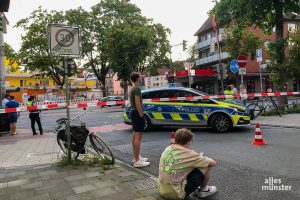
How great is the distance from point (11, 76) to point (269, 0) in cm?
5872

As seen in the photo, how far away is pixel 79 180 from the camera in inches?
229

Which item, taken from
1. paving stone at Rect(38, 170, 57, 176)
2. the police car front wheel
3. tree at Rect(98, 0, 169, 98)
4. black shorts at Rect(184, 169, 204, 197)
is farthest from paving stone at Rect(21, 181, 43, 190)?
tree at Rect(98, 0, 169, 98)

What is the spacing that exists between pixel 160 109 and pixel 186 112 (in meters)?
1.00

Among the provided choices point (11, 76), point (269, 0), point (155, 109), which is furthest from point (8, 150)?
point (11, 76)

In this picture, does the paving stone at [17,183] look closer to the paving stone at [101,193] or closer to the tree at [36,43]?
the paving stone at [101,193]

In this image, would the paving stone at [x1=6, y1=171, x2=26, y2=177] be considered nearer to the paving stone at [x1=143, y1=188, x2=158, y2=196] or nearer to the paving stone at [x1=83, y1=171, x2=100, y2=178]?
the paving stone at [x1=83, y1=171, x2=100, y2=178]

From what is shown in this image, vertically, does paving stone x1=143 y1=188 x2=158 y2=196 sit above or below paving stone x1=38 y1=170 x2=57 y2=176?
above

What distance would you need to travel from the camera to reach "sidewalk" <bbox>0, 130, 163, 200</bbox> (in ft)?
16.5

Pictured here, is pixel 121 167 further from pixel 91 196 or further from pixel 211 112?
pixel 211 112

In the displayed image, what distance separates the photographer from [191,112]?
11.9 m

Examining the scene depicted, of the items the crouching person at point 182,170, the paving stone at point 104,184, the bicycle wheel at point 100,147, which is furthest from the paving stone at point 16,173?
the crouching person at point 182,170

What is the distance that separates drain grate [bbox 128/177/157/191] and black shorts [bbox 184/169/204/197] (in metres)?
0.94

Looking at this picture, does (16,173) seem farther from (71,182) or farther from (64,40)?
(64,40)

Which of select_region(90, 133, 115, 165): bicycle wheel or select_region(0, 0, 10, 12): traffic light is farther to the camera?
select_region(90, 133, 115, 165): bicycle wheel
